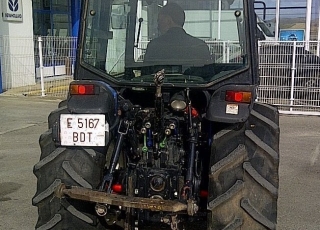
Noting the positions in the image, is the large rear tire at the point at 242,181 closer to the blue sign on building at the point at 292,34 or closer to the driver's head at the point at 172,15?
the driver's head at the point at 172,15

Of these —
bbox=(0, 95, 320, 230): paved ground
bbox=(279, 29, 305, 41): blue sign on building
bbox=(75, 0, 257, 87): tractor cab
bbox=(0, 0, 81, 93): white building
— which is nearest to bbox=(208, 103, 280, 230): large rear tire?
bbox=(75, 0, 257, 87): tractor cab

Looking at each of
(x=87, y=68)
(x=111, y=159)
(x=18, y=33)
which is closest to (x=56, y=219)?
(x=111, y=159)

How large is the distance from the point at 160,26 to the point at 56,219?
1624 mm

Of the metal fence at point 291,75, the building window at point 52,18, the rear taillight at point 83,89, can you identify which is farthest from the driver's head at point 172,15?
the building window at point 52,18

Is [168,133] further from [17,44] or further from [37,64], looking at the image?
[17,44]

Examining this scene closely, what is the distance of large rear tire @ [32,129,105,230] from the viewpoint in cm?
299

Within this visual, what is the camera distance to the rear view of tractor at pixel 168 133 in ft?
9.07

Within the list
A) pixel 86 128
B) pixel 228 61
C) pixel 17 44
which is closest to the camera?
pixel 86 128

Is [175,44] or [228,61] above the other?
[175,44]

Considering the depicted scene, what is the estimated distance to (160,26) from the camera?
3.31m

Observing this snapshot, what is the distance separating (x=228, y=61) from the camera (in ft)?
10.4

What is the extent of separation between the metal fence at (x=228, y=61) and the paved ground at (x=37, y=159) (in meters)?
0.56

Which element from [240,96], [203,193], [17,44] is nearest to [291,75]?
[203,193]

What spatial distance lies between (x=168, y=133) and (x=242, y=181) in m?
0.64
